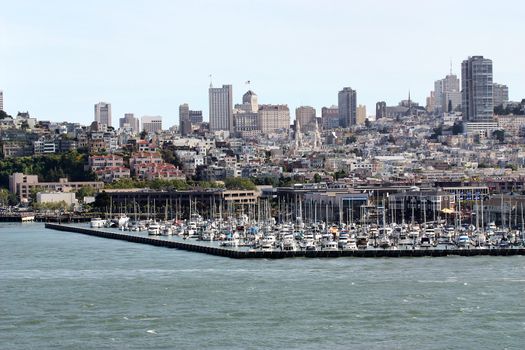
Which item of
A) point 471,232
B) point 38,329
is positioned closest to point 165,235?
point 471,232

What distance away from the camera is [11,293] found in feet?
136

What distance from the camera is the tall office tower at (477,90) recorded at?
16212 cm

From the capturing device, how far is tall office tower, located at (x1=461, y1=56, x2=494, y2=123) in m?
162

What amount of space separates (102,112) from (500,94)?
1959 inches

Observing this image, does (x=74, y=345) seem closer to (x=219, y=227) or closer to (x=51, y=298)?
(x=51, y=298)

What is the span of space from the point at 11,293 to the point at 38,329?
7.21m

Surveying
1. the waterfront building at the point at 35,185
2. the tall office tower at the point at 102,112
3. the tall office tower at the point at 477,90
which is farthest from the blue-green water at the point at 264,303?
the tall office tower at the point at 102,112

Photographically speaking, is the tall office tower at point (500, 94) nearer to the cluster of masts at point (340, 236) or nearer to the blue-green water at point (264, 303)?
the cluster of masts at point (340, 236)

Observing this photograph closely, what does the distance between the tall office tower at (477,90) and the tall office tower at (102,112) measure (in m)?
48.7

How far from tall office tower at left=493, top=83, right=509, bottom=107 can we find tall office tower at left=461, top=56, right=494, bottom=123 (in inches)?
923

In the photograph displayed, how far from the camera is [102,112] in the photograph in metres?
196

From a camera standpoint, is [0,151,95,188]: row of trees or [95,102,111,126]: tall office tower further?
[95,102,111,126]: tall office tower

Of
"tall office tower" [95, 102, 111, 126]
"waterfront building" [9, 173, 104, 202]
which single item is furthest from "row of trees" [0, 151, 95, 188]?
"tall office tower" [95, 102, 111, 126]

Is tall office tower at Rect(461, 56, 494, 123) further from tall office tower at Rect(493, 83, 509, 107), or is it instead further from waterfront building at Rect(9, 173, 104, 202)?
waterfront building at Rect(9, 173, 104, 202)
